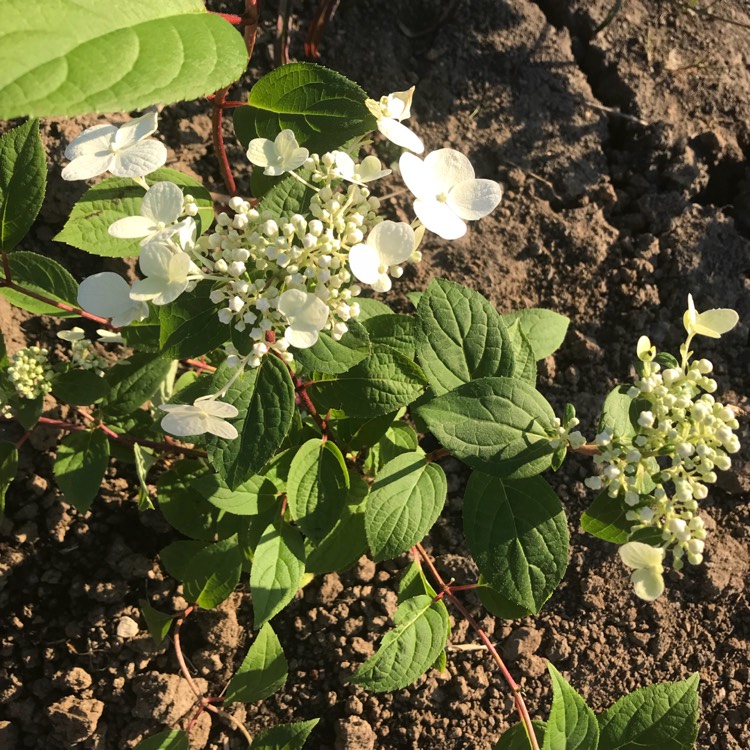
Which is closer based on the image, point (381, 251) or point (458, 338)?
point (381, 251)

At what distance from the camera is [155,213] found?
1.35 metres

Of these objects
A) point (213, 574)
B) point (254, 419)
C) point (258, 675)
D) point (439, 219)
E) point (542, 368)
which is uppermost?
point (439, 219)

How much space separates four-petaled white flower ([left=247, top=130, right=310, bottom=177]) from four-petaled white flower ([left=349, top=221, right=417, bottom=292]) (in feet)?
0.78

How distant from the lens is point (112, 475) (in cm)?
243

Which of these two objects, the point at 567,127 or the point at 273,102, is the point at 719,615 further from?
the point at 273,102

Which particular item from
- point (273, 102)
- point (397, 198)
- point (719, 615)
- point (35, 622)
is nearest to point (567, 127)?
point (397, 198)

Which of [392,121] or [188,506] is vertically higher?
[392,121]

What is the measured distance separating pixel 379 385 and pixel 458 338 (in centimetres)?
25

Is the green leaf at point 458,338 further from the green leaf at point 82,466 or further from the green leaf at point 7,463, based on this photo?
the green leaf at point 7,463

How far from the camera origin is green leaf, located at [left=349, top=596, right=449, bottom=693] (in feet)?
5.76

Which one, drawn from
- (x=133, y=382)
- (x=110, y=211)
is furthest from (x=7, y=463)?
(x=110, y=211)

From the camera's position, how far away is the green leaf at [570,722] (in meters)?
1.59

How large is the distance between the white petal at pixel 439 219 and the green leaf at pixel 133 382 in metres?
0.89

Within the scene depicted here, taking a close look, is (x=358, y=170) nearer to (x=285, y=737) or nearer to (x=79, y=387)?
(x=79, y=387)
